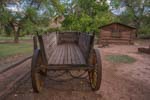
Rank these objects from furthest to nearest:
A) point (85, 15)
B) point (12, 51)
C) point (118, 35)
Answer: point (85, 15) → point (118, 35) → point (12, 51)

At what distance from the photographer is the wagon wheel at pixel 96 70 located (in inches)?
211

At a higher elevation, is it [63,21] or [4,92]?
[63,21]

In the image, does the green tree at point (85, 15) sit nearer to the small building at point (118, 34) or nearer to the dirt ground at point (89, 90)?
the small building at point (118, 34)

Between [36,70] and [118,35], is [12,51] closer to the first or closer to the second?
[36,70]

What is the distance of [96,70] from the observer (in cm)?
548

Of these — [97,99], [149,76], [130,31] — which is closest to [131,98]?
[97,99]

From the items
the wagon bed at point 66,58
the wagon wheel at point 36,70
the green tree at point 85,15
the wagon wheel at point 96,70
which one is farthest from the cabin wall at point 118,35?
the wagon wheel at point 36,70

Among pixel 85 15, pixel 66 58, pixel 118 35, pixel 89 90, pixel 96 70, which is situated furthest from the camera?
pixel 85 15

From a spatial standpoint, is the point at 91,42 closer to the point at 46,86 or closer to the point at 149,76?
the point at 46,86

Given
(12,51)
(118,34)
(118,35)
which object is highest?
(118,34)

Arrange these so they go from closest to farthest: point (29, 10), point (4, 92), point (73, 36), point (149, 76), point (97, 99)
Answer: point (97, 99), point (4, 92), point (149, 76), point (73, 36), point (29, 10)

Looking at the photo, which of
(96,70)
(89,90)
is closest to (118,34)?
(89,90)

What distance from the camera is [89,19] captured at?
31672 mm

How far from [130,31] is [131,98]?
22442 mm
